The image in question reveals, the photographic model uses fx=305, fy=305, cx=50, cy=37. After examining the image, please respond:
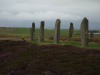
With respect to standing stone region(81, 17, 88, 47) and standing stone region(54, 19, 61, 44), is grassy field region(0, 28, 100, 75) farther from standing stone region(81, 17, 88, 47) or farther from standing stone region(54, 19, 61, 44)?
standing stone region(54, 19, 61, 44)

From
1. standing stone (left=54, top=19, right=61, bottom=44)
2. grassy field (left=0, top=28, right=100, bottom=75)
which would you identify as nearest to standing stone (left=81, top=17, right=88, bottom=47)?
standing stone (left=54, top=19, right=61, bottom=44)

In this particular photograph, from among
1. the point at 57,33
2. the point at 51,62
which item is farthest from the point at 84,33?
the point at 51,62

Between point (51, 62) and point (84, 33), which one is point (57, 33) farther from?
point (51, 62)

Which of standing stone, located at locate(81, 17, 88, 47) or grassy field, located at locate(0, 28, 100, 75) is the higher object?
standing stone, located at locate(81, 17, 88, 47)

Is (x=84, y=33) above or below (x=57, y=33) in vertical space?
above

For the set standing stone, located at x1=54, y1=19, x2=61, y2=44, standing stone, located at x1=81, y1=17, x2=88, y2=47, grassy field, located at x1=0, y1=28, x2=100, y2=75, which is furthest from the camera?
standing stone, located at x1=54, y1=19, x2=61, y2=44

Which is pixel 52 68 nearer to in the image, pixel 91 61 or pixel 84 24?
pixel 91 61

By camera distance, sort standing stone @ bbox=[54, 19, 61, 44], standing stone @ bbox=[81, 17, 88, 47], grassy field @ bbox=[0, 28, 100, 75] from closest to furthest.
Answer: grassy field @ bbox=[0, 28, 100, 75] < standing stone @ bbox=[81, 17, 88, 47] < standing stone @ bbox=[54, 19, 61, 44]

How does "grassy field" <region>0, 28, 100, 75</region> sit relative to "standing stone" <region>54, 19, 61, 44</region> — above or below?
below

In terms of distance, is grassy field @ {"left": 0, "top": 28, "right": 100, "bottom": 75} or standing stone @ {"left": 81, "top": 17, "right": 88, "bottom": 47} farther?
standing stone @ {"left": 81, "top": 17, "right": 88, "bottom": 47}

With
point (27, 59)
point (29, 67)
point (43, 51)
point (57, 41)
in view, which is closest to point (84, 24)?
point (57, 41)

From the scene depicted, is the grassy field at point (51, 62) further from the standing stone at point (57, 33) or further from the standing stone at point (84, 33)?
the standing stone at point (57, 33)

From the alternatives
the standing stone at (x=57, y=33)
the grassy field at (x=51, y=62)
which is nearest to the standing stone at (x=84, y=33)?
the standing stone at (x=57, y=33)

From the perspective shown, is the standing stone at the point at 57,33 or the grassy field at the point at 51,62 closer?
the grassy field at the point at 51,62
